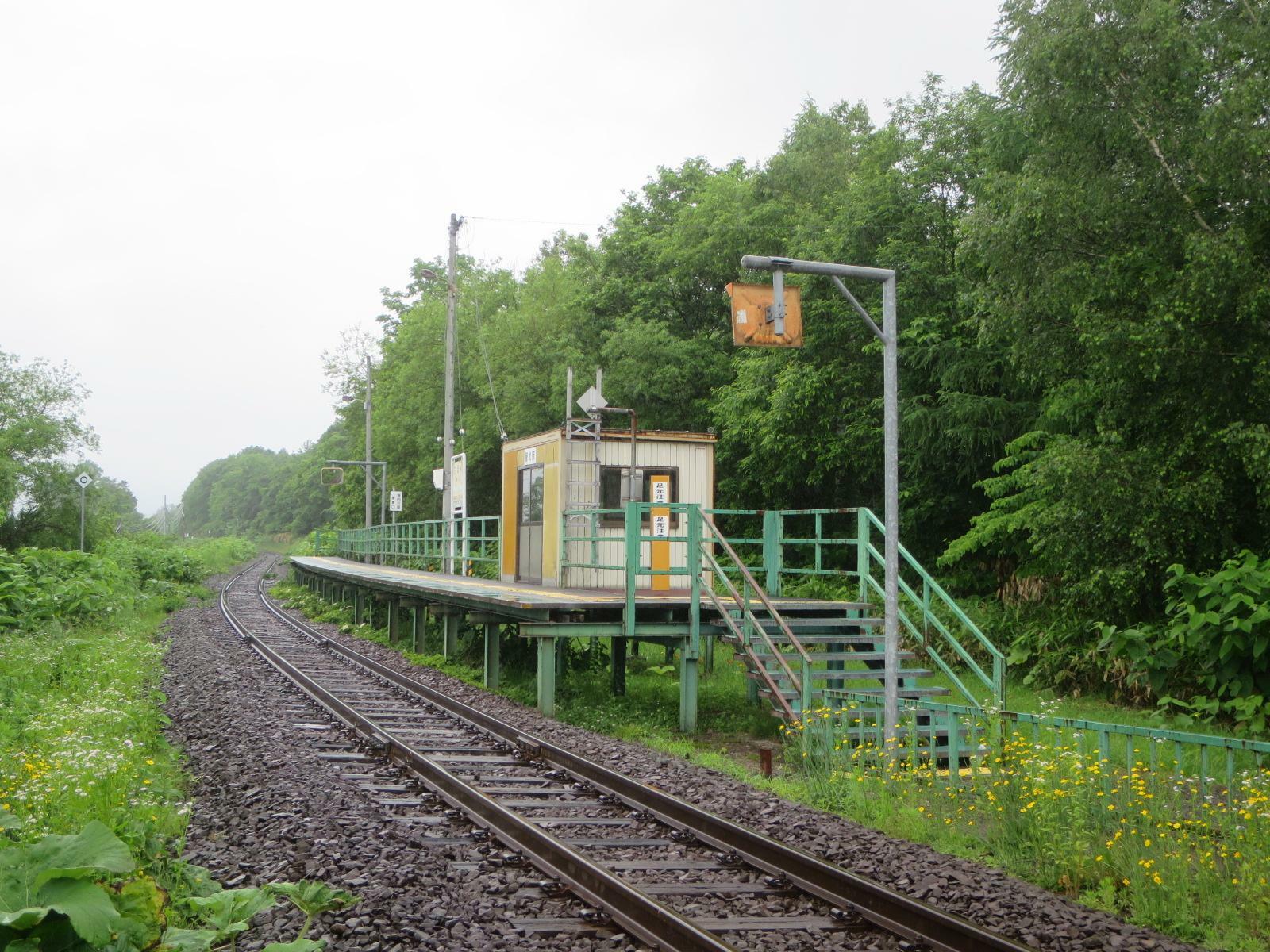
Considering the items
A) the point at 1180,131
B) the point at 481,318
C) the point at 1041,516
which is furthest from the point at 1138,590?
the point at 481,318

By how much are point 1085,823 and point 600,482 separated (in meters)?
10.6

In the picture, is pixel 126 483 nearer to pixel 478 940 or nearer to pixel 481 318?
pixel 481 318

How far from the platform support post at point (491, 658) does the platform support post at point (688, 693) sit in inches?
134

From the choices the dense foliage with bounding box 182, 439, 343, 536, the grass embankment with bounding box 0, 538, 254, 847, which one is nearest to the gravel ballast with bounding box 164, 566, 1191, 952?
the grass embankment with bounding box 0, 538, 254, 847

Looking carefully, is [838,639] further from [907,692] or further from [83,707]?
[83,707]

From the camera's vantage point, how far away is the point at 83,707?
10.4m

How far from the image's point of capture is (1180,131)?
1431 cm

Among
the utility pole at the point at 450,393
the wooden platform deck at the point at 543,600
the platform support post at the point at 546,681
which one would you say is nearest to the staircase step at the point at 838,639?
the wooden platform deck at the point at 543,600

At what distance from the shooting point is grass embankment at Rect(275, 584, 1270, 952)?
5.85 metres

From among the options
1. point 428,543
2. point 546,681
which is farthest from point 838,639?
point 428,543

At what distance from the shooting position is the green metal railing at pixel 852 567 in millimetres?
10898

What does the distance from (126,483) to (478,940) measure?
197497mm

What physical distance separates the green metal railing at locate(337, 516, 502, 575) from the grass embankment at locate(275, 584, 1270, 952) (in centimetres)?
1275

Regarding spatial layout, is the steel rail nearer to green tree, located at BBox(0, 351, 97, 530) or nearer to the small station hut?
the small station hut
